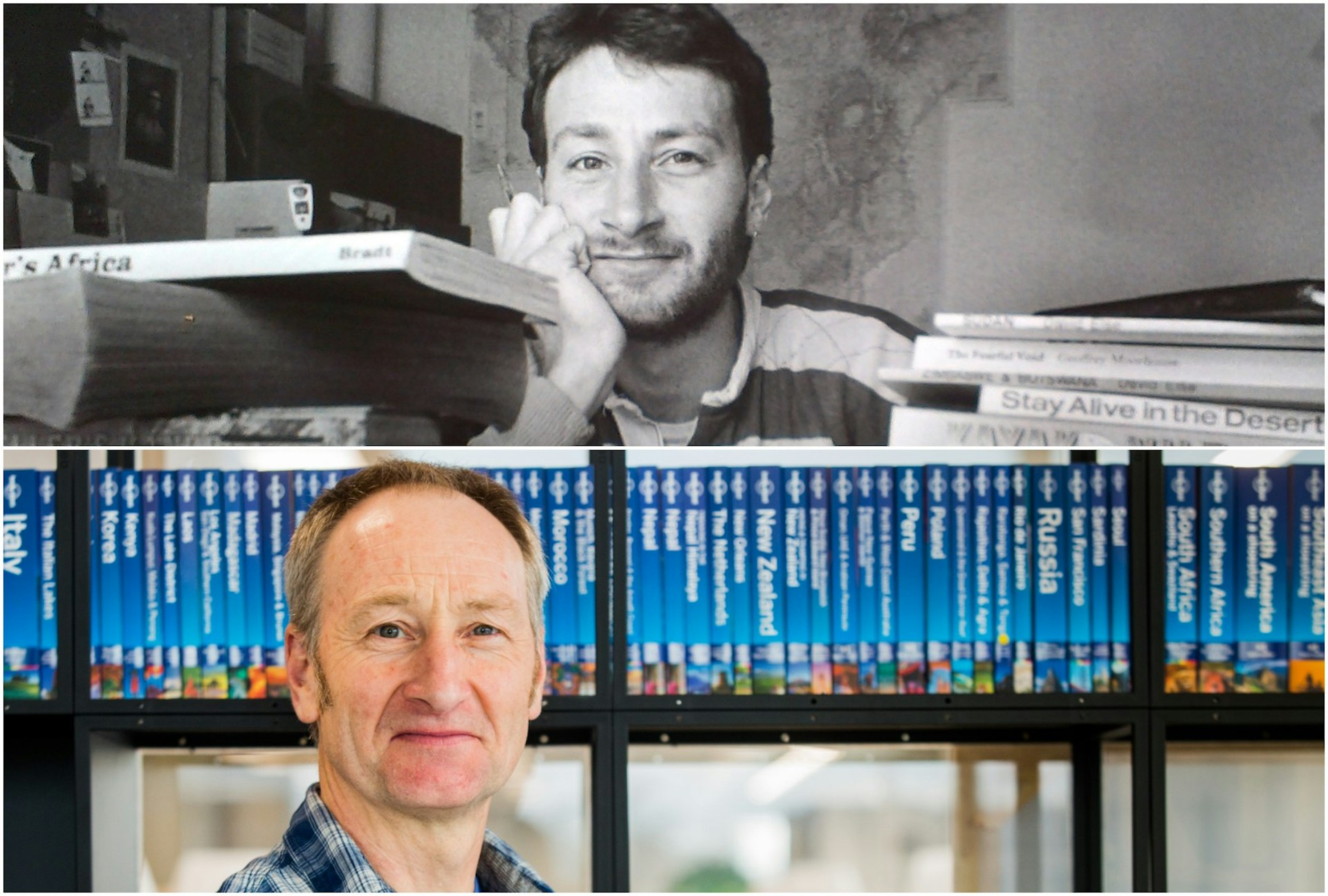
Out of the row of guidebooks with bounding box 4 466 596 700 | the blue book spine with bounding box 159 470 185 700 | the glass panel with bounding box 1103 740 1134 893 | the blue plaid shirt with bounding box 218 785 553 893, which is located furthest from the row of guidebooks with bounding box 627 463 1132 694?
the blue plaid shirt with bounding box 218 785 553 893

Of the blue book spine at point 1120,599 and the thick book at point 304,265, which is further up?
the thick book at point 304,265

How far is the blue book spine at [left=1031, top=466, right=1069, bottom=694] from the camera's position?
6.21 feet

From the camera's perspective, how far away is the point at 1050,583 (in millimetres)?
1895

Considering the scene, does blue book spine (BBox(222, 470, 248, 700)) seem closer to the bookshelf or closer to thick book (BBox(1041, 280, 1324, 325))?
the bookshelf

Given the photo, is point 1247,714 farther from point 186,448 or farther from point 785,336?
point 186,448

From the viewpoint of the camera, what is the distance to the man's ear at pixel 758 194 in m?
1.91

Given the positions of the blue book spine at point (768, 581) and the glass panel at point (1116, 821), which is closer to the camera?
the blue book spine at point (768, 581)

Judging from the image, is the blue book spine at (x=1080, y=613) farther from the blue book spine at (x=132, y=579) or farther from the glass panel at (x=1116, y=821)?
the blue book spine at (x=132, y=579)

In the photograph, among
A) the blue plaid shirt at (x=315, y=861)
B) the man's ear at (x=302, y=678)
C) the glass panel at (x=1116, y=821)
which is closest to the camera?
the blue plaid shirt at (x=315, y=861)

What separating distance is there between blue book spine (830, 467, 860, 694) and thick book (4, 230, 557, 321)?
1.92ft

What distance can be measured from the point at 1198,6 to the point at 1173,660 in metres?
0.95

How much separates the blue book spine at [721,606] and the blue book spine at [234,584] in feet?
2.24

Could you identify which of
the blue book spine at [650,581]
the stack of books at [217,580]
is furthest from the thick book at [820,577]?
the stack of books at [217,580]

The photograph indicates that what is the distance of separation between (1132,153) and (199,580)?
4.91ft
